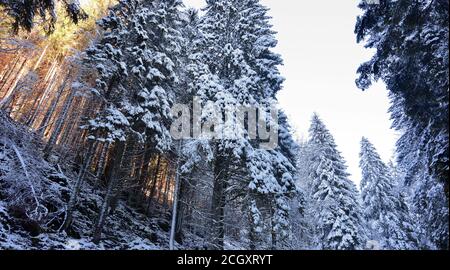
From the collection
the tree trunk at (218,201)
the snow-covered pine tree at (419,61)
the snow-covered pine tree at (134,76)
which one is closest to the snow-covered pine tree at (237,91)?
the tree trunk at (218,201)

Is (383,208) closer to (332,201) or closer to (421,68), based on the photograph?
(332,201)

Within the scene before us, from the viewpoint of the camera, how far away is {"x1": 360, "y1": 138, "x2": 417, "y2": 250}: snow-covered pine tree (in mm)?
22656

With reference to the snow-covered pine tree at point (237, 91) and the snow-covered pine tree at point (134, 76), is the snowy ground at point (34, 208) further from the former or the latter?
the snow-covered pine tree at point (237, 91)

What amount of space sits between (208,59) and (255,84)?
3.03 m

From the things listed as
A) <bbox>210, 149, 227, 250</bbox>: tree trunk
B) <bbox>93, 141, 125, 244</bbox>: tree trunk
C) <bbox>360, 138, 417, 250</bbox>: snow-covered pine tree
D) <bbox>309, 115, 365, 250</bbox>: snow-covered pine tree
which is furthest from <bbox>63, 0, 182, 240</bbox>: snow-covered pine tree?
<bbox>360, 138, 417, 250</bbox>: snow-covered pine tree

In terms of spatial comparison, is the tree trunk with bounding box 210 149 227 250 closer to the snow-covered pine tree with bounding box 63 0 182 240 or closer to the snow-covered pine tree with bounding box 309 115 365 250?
the snow-covered pine tree with bounding box 63 0 182 240

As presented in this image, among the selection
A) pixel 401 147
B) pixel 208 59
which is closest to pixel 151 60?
pixel 208 59

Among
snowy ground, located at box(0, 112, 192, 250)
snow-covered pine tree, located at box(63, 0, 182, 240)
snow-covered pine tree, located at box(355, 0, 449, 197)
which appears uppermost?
snow-covered pine tree, located at box(63, 0, 182, 240)

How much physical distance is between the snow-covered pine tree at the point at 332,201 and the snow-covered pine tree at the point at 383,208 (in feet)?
6.04

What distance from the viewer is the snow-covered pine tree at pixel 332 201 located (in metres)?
21.1

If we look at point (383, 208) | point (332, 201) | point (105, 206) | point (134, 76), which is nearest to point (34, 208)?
point (105, 206)

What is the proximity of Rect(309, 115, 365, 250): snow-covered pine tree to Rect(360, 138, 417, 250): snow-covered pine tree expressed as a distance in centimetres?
184

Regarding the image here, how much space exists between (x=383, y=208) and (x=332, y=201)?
542 cm

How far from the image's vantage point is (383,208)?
2398cm
